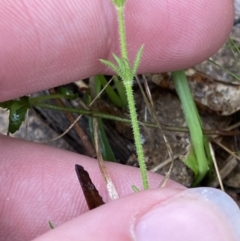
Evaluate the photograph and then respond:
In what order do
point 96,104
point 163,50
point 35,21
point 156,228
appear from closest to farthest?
point 156,228 < point 35,21 < point 163,50 < point 96,104

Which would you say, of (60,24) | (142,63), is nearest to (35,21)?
(60,24)

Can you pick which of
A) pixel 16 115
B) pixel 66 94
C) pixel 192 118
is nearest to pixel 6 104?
pixel 16 115

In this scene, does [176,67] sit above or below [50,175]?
above

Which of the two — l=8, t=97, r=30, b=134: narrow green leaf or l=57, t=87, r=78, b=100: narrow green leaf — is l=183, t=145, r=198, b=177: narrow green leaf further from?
l=8, t=97, r=30, b=134: narrow green leaf

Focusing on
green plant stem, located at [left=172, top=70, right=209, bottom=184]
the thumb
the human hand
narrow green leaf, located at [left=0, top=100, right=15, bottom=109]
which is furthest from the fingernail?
narrow green leaf, located at [left=0, top=100, right=15, bottom=109]

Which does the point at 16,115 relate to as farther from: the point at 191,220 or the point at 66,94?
the point at 191,220

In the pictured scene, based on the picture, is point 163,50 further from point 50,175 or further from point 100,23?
point 50,175
